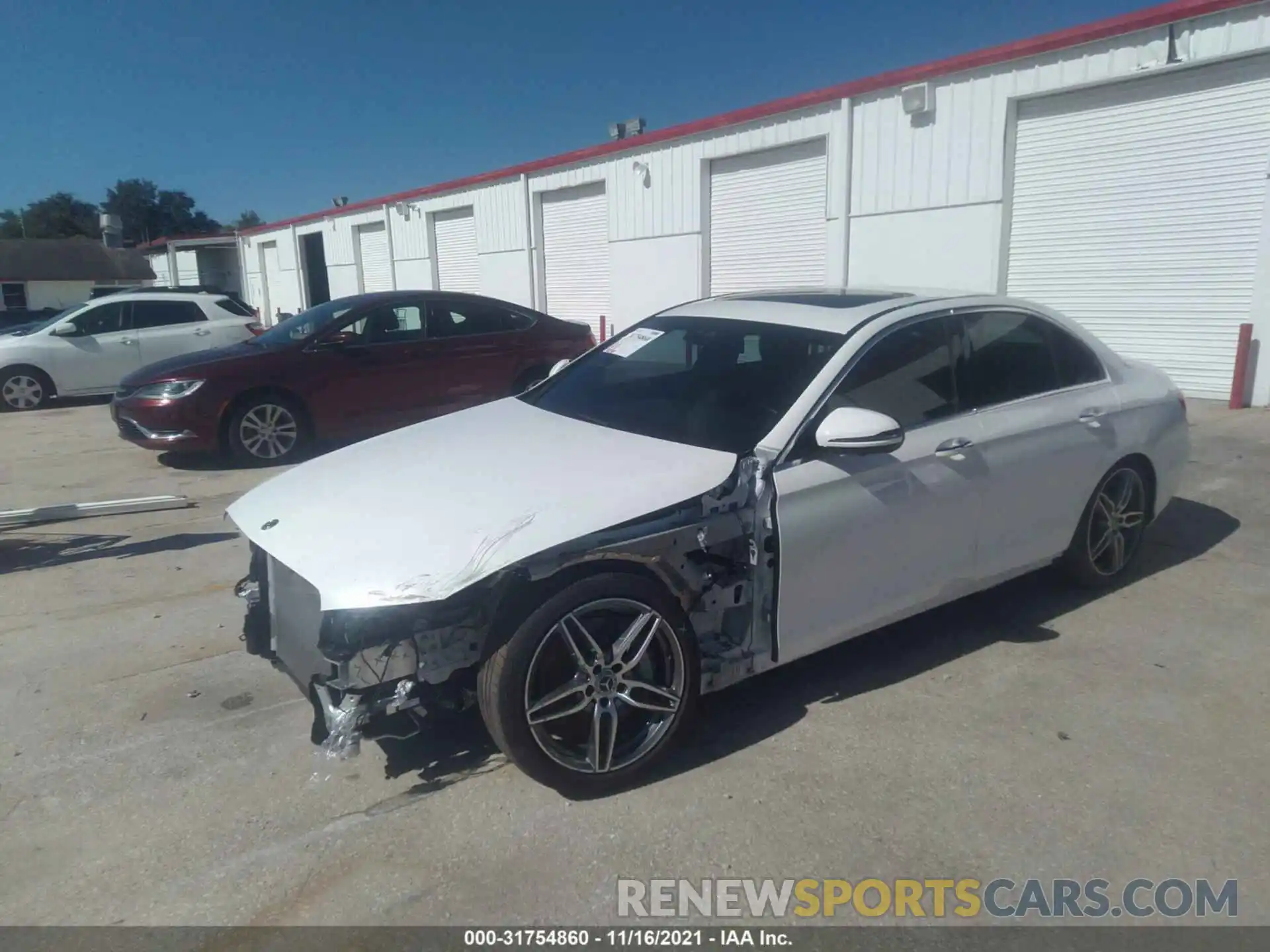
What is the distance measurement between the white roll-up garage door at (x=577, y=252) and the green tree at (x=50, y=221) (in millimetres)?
102267

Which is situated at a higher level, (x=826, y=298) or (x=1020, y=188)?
(x=1020, y=188)

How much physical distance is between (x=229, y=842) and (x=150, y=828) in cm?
30

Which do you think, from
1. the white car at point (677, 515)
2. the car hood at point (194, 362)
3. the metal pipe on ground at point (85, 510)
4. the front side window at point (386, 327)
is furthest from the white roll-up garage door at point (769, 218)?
the white car at point (677, 515)

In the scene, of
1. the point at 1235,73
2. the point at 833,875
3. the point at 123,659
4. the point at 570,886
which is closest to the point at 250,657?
the point at 123,659

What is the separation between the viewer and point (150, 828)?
2.96 metres

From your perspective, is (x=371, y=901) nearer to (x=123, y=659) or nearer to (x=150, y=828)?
(x=150, y=828)

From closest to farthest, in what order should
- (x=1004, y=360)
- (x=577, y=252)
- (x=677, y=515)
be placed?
(x=677, y=515)
(x=1004, y=360)
(x=577, y=252)

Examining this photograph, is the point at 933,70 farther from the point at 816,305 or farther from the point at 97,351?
A: the point at 97,351

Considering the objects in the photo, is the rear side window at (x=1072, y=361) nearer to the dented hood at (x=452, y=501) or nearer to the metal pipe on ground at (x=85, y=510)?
the dented hood at (x=452, y=501)

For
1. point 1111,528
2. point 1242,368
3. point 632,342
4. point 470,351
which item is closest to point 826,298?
point 632,342

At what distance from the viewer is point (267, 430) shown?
8391 millimetres

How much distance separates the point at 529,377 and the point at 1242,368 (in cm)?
740

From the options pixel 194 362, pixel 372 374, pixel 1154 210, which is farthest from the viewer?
pixel 1154 210

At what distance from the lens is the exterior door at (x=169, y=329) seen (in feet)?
43.8
